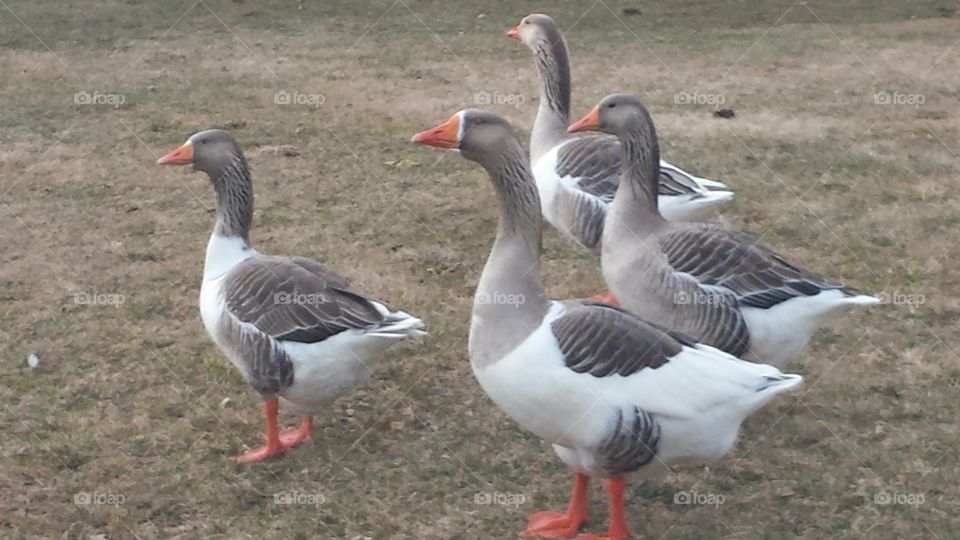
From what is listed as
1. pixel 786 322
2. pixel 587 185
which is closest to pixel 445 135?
pixel 786 322

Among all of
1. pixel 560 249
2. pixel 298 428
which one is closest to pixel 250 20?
pixel 560 249

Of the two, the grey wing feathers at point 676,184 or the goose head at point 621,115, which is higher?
the goose head at point 621,115

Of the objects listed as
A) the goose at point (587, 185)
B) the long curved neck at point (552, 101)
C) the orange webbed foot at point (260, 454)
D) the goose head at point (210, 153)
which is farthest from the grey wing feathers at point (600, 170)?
the orange webbed foot at point (260, 454)

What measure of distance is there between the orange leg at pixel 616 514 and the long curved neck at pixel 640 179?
4.64 feet

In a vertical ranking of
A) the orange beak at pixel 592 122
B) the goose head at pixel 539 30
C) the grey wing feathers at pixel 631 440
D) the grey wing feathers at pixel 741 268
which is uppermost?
the orange beak at pixel 592 122

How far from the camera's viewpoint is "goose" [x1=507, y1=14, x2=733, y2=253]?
18.4ft

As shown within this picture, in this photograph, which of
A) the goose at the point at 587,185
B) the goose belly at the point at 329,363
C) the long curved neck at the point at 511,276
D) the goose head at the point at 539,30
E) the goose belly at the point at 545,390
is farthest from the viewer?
the goose head at the point at 539,30

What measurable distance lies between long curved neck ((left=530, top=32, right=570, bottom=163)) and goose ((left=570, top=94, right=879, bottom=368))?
1.79 metres

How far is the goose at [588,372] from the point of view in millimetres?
3504

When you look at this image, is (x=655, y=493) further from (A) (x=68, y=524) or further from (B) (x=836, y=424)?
(A) (x=68, y=524)

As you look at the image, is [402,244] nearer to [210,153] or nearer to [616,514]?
[210,153]

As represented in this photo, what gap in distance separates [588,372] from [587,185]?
7.60 feet

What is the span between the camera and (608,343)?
11.7 feet

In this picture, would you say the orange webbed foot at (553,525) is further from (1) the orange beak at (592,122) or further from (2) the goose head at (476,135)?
(1) the orange beak at (592,122)
